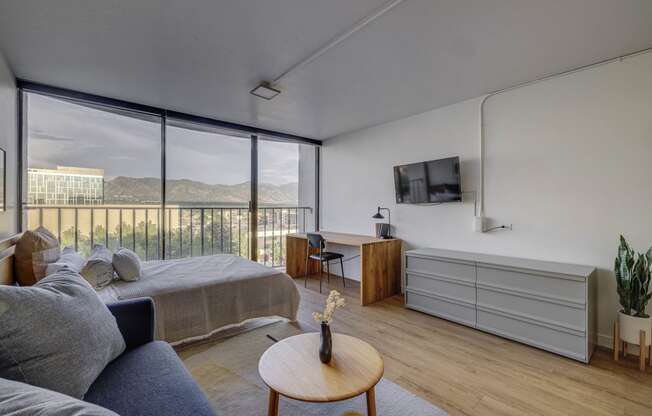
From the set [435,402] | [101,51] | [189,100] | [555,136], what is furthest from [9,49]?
[555,136]

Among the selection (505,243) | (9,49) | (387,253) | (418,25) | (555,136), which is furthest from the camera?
(387,253)

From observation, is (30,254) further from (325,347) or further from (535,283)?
(535,283)

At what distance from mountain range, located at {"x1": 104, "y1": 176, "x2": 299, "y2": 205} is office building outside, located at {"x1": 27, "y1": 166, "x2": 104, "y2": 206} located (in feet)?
0.32

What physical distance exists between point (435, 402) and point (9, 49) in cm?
376

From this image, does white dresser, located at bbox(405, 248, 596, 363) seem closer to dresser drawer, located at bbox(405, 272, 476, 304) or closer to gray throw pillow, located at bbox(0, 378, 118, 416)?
dresser drawer, located at bbox(405, 272, 476, 304)

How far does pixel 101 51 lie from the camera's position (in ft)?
6.98

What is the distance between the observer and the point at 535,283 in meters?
2.31

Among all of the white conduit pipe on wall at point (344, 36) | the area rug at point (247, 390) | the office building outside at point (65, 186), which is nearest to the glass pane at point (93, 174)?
the office building outside at point (65, 186)

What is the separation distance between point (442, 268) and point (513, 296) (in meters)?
0.63

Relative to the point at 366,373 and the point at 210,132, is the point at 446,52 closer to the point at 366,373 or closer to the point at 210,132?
the point at 366,373

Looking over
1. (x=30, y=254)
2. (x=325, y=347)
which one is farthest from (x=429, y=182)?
(x=30, y=254)

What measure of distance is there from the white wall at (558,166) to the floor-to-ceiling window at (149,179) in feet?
7.42

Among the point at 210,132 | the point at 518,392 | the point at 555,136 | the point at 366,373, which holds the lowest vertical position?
the point at 518,392

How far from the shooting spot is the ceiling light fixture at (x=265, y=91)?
2.70 meters
